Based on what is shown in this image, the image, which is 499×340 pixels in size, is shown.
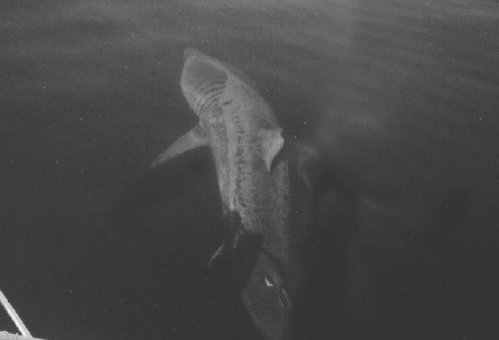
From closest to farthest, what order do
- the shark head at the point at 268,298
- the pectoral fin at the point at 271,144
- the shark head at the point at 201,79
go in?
1. the shark head at the point at 268,298
2. the pectoral fin at the point at 271,144
3. the shark head at the point at 201,79

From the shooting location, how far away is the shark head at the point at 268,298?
3416mm

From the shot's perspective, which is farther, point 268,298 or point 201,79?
point 201,79

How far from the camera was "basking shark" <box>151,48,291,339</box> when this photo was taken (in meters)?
3.58

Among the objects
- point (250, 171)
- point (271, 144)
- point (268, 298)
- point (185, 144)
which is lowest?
point (268, 298)

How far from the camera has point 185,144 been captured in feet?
16.9

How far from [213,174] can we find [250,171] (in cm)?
84

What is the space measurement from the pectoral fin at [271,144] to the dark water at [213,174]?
0.72 metres

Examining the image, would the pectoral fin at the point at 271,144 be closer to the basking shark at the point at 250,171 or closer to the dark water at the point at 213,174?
the basking shark at the point at 250,171

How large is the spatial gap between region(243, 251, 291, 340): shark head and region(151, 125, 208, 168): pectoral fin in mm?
1762

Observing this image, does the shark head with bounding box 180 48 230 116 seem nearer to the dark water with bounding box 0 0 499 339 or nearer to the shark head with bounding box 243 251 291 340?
the dark water with bounding box 0 0 499 339

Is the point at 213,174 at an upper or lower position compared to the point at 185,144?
lower

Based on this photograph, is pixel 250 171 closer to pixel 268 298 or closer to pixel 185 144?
pixel 185 144

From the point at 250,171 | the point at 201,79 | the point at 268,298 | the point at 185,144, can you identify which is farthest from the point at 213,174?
the point at 268,298

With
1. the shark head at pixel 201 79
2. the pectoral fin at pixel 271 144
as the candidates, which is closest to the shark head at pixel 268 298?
the pectoral fin at pixel 271 144
